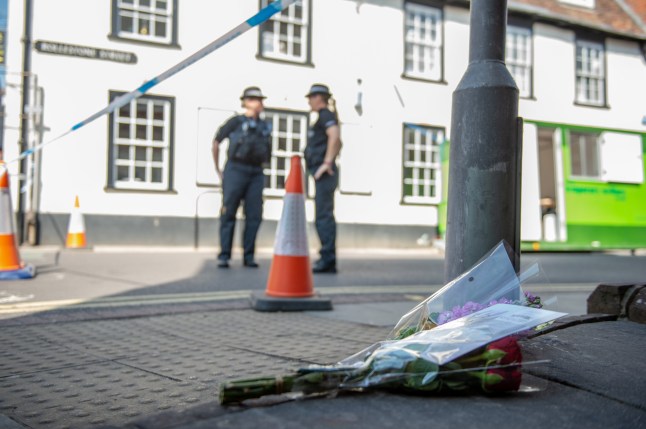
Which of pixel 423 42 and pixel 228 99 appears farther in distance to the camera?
pixel 423 42

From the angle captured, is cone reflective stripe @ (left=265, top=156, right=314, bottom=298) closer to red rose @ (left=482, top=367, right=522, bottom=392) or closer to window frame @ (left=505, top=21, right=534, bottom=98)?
red rose @ (left=482, top=367, right=522, bottom=392)

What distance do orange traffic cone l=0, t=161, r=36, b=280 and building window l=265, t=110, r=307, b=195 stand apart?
8201 mm

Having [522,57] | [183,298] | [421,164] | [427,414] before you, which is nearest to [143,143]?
[421,164]

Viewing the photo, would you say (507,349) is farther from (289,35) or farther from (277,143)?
(289,35)

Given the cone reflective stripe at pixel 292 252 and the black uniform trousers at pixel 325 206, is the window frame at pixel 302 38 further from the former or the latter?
the cone reflective stripe at pixel 292 252

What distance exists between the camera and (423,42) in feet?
53.4

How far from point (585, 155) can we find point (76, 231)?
10272mm

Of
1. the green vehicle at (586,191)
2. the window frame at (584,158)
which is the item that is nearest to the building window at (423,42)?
the green vehicle at (586,191)

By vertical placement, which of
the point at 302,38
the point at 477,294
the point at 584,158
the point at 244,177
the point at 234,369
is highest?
the point at 302,38

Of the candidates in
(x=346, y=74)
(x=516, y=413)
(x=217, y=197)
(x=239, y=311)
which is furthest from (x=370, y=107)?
(x=516, y=413)

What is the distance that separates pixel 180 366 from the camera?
2.94m

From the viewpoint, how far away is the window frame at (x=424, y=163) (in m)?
15.6

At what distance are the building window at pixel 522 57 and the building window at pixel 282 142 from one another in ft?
21.7

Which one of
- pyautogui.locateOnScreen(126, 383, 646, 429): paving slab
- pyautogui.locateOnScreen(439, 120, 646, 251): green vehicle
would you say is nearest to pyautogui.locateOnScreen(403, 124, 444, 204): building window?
pyautogui.locateOnScreen(439, 120, 646, 251): green vehicle
